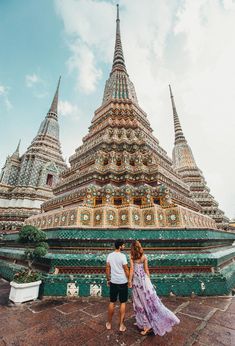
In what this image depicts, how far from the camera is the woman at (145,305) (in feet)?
8.84

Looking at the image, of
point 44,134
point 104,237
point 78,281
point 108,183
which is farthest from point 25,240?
point 44,134

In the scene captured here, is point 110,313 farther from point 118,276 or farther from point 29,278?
point 29,278

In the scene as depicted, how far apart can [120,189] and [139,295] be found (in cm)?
369

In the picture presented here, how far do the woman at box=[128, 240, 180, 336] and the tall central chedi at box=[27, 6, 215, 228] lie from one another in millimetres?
2232

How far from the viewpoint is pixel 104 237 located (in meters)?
5.02

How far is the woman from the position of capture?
2693 mm

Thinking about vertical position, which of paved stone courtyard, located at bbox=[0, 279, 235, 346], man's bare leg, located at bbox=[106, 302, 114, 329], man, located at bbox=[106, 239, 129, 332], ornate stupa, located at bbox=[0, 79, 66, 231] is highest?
ornate stupa, located at bbox=[0, 79, 66, 231]

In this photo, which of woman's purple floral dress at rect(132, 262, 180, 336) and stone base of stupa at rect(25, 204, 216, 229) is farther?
stone base of stupa at rect(25, 204, 216, 229)

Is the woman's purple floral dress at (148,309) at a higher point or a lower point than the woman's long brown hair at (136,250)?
lower

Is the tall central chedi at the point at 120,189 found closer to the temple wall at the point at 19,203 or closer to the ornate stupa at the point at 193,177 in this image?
the ornate stupa at the point at 193,177

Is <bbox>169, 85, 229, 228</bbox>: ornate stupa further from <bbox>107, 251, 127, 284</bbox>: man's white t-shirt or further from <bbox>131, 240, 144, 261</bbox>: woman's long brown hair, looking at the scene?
<bbox>107, 251, 127, 284</bbox>: man's white t-shirt

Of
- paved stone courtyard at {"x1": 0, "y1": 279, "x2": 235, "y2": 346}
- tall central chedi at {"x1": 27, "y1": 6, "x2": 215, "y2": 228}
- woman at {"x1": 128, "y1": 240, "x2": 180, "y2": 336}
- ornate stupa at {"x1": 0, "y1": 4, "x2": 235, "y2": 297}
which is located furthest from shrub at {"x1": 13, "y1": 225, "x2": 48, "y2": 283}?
woman at {"x1": 128, "y1": 240, "x2": 180, "y2": 336}

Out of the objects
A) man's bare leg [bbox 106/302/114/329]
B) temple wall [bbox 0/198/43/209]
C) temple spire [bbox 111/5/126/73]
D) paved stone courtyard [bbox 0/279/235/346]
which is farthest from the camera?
temple wall [bbox 0/198/43/209]

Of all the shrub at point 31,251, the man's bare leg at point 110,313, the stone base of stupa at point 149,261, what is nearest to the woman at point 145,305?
the man's bare leg at point 110,313
